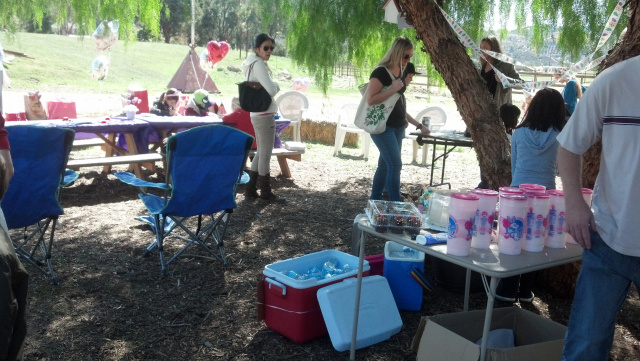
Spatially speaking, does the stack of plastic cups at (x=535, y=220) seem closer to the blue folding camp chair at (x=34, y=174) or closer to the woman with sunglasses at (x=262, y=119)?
the blue folding camp chair at (x=34, y=174)

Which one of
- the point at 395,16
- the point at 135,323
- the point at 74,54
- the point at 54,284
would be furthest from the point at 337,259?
the point at 74,54

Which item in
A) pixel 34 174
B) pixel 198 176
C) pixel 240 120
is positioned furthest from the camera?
pixel 240 120

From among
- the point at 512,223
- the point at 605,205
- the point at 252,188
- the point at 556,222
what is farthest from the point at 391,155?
the point at 605,205

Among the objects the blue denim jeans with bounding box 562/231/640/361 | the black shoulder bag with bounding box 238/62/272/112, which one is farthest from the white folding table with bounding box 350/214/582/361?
the black shoulder bag with bounding box 238/62/272/112

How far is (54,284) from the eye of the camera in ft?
13.3

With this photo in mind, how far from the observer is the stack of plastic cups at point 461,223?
2.45 m

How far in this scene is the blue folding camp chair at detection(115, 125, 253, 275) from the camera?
4.21 meters

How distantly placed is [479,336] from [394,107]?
2.75 metres

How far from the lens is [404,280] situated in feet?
12.5

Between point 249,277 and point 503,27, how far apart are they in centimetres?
412

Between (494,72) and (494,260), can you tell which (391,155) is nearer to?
(494,72)

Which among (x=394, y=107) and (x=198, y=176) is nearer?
(x=198, y=176)

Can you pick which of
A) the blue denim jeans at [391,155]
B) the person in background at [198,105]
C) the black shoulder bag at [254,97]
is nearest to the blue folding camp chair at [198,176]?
the blue denim jeans at [391,155]

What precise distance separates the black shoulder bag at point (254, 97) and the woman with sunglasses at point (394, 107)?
3.68 feet
